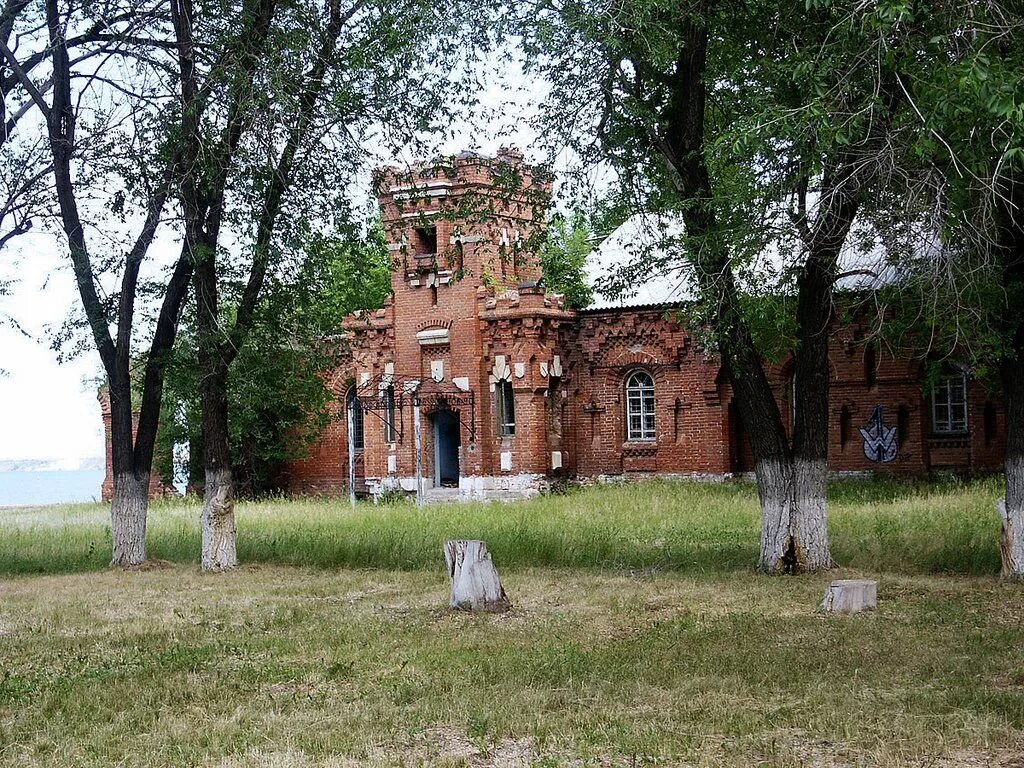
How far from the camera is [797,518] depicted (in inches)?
615

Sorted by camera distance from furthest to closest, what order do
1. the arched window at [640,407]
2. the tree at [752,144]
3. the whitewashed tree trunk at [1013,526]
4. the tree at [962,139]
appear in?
the arched window at [640,407] → the whitewashed tree trunk at [1013,526] → the tree at [752,144] → the tree at [962,139]

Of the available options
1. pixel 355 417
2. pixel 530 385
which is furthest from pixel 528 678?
pixel 355 417

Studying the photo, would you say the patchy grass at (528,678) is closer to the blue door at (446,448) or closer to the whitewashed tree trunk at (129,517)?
the whitewashed tree trunk at (129,517)

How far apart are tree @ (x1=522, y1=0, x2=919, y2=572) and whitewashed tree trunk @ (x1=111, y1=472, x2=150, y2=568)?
26.6 ft

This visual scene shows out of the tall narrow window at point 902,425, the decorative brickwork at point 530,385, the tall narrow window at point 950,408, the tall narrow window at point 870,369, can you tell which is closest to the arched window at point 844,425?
the decorative brickwork at point 530,385

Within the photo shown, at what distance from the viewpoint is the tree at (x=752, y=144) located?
1189 centimetres

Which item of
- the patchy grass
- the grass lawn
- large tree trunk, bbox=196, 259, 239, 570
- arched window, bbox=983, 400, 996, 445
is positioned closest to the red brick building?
arched window, bbox=983, 400, 996, 445

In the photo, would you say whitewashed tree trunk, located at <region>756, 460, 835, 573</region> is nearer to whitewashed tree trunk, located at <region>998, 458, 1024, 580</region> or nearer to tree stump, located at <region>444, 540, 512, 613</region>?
whitewashed tree trunk, located at <region>998, 458, 1024, 580</region>

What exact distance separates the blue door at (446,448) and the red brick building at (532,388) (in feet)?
0.13

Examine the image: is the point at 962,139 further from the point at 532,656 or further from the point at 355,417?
the point at 355,417

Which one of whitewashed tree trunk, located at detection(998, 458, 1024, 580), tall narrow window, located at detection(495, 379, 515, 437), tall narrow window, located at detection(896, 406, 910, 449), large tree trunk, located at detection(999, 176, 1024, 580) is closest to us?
large tree trunk, located at detection(999, 176, 1024, 580)

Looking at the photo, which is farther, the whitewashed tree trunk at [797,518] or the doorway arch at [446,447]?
the doorway arch at [446,447]

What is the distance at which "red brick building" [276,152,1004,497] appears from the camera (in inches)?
1197

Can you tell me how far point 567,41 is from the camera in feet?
46.8
